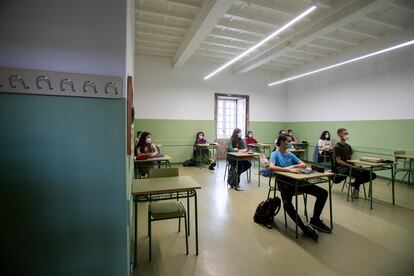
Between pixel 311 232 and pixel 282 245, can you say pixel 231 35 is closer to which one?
pixel 311 232

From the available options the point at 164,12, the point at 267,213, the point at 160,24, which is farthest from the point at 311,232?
the point at 160,24

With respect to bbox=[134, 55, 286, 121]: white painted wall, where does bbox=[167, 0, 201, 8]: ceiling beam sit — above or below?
above

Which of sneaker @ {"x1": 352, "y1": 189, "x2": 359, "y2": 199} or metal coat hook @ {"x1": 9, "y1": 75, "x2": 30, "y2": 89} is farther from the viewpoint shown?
sneaker @ {"x1": 352, "y1": 189, "x2": 359, "y2": 199}

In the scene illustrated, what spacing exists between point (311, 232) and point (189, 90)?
20.0ft

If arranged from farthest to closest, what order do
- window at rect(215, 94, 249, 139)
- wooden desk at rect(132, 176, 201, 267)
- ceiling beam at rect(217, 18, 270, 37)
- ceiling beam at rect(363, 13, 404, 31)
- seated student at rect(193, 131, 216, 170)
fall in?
1. window at rect(215, 94, 249, 139)
2. seated student at rect(193, 131, 216, 170)
3. ceiling beam at rect(217, 18, 270, 37)
4. ceiling beam at rect(363, 13, 404, 31)
5. wooden desk at rect(132, 176, 201, 267)

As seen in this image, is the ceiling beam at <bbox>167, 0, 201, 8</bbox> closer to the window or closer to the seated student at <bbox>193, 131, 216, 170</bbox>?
the seated student at <bbox>193, 131, 216, 170</bbox>

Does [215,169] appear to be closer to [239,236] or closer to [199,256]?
[239,236]

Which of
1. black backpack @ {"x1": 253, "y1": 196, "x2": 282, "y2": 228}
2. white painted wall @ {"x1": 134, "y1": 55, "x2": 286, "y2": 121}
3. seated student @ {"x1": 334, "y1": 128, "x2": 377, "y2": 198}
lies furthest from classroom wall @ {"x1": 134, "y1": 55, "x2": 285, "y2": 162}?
black backpack @ {"x1": 253, "y1": 196, "x2": 282, "y2": 228}

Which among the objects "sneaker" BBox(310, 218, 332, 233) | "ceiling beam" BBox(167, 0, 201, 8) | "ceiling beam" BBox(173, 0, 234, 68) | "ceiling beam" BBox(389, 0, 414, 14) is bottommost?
"sneaker" BBox(310, 218, 332, 233)

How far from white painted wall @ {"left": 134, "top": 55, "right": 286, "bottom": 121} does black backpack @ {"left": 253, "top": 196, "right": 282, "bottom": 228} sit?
17.2 feet

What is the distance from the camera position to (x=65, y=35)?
1.38 metres

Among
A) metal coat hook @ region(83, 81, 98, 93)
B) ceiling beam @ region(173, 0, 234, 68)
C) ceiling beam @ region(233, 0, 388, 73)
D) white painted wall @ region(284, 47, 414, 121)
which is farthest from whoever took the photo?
white painted wall @ region(284, 47, 414, 121)

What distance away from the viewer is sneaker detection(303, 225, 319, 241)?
2.59 metres

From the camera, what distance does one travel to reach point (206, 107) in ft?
26.3
